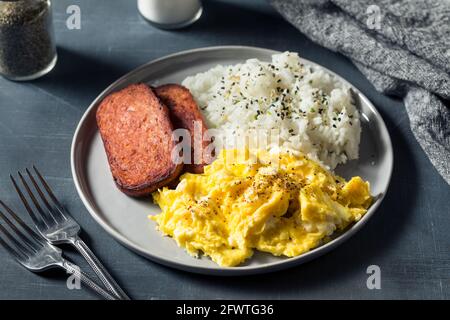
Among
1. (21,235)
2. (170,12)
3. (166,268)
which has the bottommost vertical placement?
(166,268)

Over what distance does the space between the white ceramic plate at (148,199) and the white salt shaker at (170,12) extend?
40cm

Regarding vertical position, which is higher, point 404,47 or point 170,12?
point 170,12

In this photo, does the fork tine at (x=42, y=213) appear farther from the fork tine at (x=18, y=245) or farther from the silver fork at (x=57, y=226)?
the fork tine at (x=18, y=245)

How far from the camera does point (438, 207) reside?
3.69 meters

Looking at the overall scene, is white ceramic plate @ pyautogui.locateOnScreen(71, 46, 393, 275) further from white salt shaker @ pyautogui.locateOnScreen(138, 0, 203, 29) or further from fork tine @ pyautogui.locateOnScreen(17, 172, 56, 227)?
white salt shaker @ pyautogui.locateOnScreen(138, 0, 203, 29)

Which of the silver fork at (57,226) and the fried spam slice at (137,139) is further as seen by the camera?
the fried spam slice at (137,139)

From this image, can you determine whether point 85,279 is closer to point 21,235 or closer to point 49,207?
point 21,235

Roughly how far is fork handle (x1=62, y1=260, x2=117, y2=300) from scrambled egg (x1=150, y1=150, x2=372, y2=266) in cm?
41

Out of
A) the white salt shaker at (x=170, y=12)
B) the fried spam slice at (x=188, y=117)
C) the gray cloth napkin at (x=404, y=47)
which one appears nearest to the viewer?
the fried spam slice at (x=188, y=117)

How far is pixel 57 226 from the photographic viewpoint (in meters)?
3.50

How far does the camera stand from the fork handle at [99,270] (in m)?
3.23

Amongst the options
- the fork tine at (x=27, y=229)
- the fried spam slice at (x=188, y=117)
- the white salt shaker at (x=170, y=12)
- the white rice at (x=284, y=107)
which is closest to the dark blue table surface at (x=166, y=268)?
the white salt shaker at (x=170, y=12)

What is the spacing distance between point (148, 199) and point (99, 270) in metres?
0.51

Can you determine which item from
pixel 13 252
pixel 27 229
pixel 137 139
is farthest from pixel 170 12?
pixel 13 252
